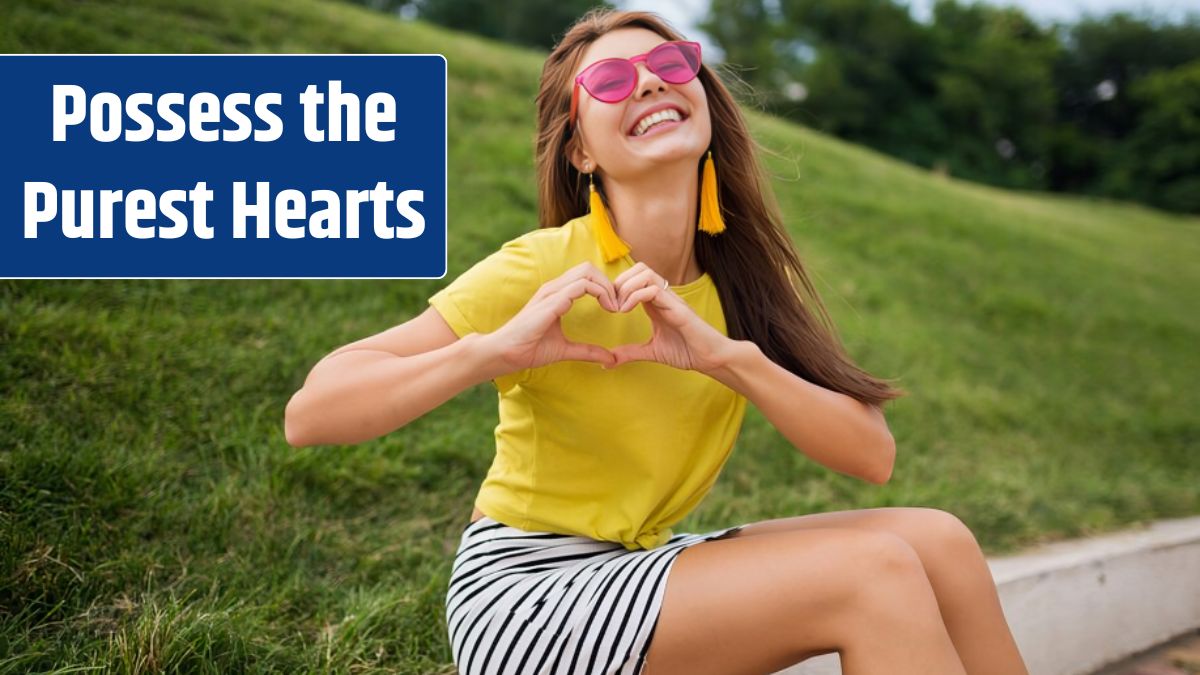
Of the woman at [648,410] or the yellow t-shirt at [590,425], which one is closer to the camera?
the woman at [648,410]

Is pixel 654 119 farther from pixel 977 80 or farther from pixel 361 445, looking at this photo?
pixel 977 80

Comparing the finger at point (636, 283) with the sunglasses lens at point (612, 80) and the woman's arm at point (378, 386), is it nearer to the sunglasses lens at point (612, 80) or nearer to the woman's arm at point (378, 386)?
the woman's arm at point (378, 386)

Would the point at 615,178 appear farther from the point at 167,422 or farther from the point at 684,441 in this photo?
the point at 167,422

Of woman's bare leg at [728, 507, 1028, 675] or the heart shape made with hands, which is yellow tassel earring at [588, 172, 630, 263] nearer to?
the heart shape made with hands

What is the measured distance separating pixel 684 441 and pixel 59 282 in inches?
98.6

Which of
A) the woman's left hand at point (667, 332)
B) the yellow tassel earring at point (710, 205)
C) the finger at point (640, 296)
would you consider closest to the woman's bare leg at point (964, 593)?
the woman's left hand at point (667, 332)

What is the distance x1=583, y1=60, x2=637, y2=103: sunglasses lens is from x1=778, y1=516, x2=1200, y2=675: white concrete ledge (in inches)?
70.5

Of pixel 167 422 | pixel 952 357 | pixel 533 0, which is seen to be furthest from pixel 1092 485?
pixel 533 0

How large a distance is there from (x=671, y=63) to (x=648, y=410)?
2.19ft

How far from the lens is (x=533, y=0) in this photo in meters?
33.2

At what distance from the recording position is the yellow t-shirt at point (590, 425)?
1714mm

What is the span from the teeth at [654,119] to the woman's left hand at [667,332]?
34 centimetres

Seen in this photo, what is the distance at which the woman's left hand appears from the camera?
5.15ft

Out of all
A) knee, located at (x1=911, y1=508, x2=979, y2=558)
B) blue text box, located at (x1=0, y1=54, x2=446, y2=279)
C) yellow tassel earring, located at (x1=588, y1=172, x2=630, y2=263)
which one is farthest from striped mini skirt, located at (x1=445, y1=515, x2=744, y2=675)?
blue text box, located at (x1=0, y1=54, x2=446, y2=279)
